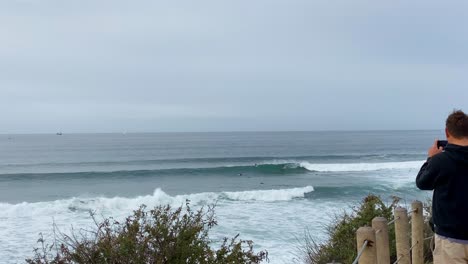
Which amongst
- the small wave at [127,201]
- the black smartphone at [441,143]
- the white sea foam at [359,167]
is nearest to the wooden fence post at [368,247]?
the black smartphone at [441,143]

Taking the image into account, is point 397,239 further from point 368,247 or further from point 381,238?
point 368,247

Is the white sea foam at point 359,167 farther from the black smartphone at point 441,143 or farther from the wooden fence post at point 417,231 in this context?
the black smartphone at point 441,143

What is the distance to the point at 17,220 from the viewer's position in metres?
16.6

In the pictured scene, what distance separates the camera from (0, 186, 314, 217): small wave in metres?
19.2

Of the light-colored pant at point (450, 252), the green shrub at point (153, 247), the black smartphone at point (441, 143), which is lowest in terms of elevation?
the green shrub at point (153, 247)

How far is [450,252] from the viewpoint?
3.15 metres

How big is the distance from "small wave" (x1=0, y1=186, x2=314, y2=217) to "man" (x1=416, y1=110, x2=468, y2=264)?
16694 millimetres

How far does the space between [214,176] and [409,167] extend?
14.6 meters

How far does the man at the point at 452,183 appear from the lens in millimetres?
2924

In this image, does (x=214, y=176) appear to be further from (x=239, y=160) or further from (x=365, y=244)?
(x=365, y=244)

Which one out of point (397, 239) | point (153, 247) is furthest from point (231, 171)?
point (397, 239)

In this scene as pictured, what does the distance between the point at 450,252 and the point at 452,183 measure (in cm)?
56

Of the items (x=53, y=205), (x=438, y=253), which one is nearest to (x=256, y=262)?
(x=438, y=253)

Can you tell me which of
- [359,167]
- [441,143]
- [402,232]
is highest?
[441,143]
